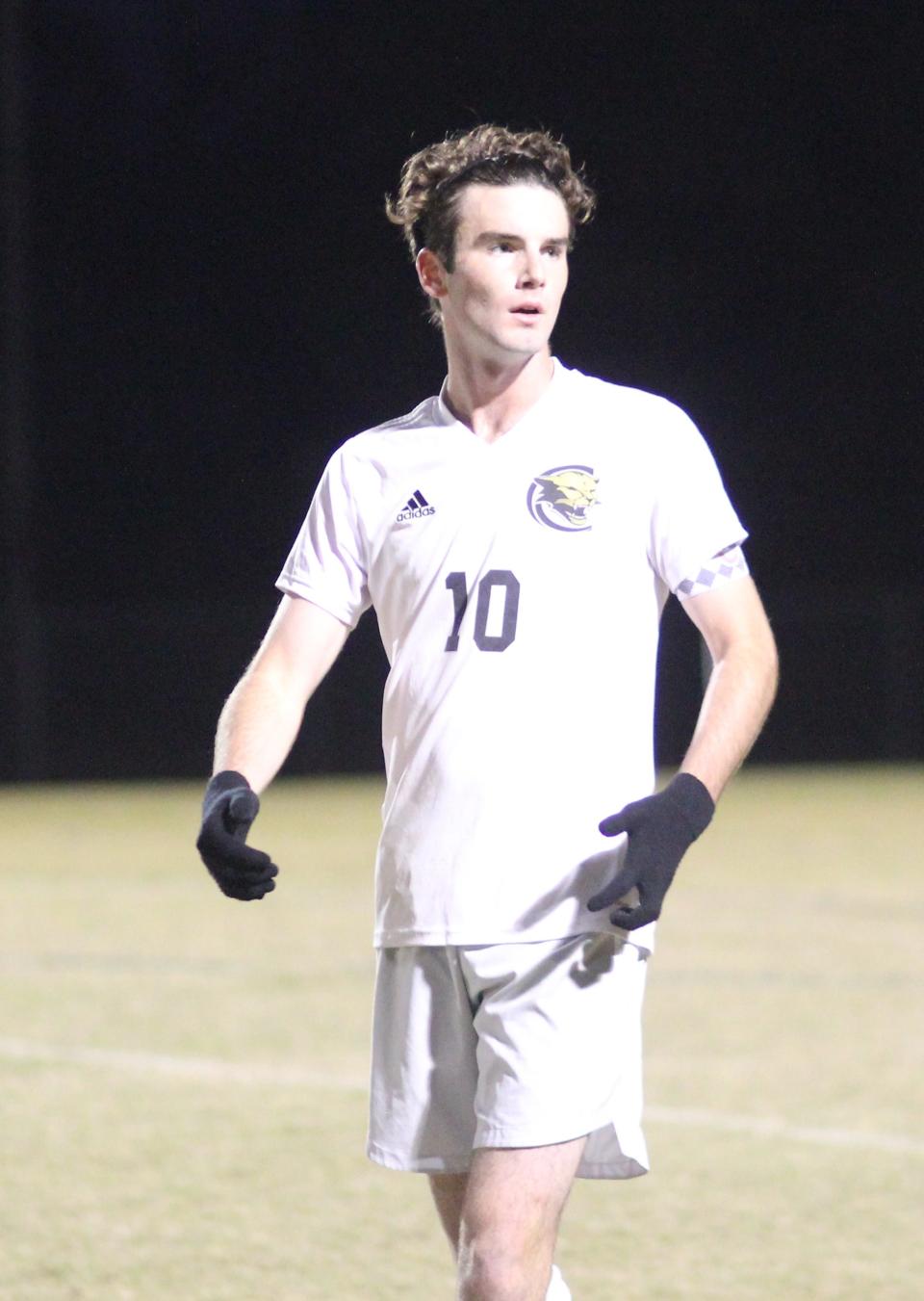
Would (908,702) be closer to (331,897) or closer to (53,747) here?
(53,747)

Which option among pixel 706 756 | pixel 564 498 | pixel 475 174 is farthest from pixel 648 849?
pixel 475 174

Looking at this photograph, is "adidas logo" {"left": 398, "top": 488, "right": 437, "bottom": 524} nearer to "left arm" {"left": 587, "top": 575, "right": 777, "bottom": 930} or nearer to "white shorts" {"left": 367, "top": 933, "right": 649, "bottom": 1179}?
"left arm" {"left": 587, "top": 575, "right": 777, "bottom": 930}

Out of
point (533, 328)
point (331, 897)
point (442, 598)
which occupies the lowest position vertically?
point (331, 897)

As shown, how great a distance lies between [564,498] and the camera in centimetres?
385

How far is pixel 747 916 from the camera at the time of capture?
1363 cm

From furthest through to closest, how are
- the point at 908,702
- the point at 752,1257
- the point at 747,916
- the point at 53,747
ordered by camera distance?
the point at 908,702, the point at 53,747, the point at 747,916, the point at 752,1257

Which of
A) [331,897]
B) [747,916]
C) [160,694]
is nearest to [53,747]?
[160,694]

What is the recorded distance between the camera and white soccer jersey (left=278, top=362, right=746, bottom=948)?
3.78 m

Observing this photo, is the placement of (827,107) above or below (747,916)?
above

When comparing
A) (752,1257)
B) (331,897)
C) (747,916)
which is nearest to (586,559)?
(752,1257)

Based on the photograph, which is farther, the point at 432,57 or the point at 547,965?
the point at 432,57

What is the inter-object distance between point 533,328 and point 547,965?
1043 mm

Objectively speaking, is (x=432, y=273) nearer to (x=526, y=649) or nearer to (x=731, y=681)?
(x=526, y=649)

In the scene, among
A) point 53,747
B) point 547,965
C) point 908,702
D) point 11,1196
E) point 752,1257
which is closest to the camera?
point 547,965
